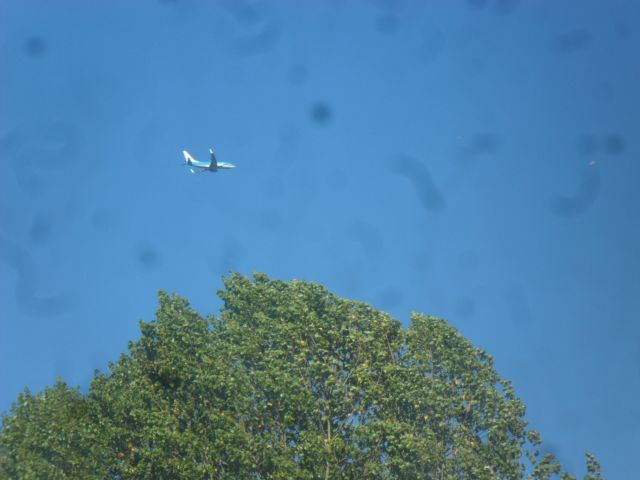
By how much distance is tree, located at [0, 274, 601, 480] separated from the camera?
111 feet

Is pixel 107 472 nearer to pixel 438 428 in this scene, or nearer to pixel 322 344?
pixel 322 344

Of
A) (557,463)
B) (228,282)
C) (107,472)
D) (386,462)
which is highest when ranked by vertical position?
(228,282)

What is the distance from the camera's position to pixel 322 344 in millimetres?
36906

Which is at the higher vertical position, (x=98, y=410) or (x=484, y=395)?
(x=484, y=395)

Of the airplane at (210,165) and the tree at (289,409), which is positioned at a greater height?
the airplane at (210,165)

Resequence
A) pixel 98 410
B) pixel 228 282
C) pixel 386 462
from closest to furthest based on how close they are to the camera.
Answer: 1. pixel 386 462
2. pixel 98 410
3. pixel 228 282

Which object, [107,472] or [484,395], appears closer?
[107,472]

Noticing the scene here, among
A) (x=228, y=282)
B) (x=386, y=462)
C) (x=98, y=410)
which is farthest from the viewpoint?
(x=228, y=282)

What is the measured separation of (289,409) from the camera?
34.9 m

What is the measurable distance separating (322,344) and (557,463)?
9492mm

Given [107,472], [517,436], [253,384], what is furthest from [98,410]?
[517,436]

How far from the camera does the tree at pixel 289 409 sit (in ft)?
111

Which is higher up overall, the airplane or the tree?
the airplane

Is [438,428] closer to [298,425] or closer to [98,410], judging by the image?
[298,425]
